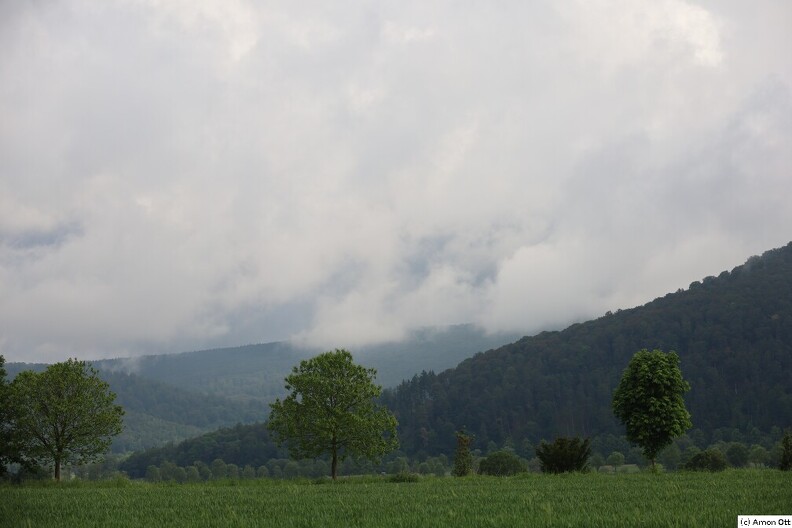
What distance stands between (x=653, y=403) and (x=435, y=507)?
3426 centimetres

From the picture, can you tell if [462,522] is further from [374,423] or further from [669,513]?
[374,423]

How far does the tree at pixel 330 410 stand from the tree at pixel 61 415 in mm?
15984

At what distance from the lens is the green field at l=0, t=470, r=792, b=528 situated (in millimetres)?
22938

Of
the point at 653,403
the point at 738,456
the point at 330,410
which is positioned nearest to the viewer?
the point at 653,403

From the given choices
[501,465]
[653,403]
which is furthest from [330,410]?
[501,465]

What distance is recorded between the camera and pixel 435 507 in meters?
27.8

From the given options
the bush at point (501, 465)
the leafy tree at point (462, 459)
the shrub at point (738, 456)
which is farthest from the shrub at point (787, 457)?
the shrub at point (738, 456)

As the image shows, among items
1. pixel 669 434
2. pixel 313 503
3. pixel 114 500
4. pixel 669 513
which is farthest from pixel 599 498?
pixel 669 434

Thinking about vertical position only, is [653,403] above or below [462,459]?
above

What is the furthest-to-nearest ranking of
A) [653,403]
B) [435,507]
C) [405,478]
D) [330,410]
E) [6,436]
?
[330,410] < [6,436] < [653,403] < [405,478] < [435,507]

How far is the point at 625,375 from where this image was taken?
5841 centimetres

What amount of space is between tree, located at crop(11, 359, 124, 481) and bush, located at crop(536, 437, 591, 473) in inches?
1552

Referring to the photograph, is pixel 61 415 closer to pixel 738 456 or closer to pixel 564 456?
pixel 564 456

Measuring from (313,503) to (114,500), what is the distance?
10.8 m
